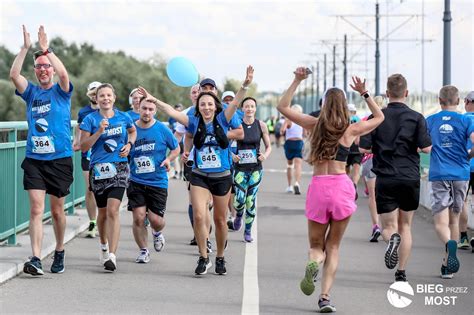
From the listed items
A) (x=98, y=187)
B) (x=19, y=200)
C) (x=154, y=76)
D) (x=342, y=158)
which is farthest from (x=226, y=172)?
(x=154, y=76)

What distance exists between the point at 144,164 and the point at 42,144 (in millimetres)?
1438

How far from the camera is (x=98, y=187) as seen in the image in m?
11.1

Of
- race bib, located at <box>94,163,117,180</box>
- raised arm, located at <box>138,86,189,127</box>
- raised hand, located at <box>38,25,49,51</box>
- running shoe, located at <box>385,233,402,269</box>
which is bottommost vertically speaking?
running shoe, located at <box>385,233,402,269</box>

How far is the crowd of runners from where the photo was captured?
8.71 metres

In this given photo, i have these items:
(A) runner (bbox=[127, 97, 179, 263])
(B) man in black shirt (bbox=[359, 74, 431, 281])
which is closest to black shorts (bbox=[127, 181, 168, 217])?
(A) runner (bbox=[127, 97, 179, 263])

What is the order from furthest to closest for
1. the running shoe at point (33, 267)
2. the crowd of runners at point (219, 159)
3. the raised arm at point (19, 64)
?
the raised arm at point (19, 64) → the running shoe at point (33, 267) → the crowd of runners at point (219, 159)

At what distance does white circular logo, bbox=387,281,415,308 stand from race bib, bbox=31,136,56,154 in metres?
3.41

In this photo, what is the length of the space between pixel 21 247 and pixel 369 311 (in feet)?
15.1

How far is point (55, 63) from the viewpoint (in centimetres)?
1038

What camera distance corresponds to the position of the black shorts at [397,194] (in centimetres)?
995

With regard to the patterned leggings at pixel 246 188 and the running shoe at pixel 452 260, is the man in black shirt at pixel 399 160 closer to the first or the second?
the running shoe at pixel 452 260

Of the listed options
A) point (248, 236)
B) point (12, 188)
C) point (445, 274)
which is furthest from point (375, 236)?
point (12, 188)

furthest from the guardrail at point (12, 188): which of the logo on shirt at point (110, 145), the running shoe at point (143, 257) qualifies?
the running shoe at point (143, 257)

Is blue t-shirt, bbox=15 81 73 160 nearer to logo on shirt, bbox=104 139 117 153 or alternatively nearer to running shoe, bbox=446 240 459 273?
logo on shirt, bbox=104 139 117 153
